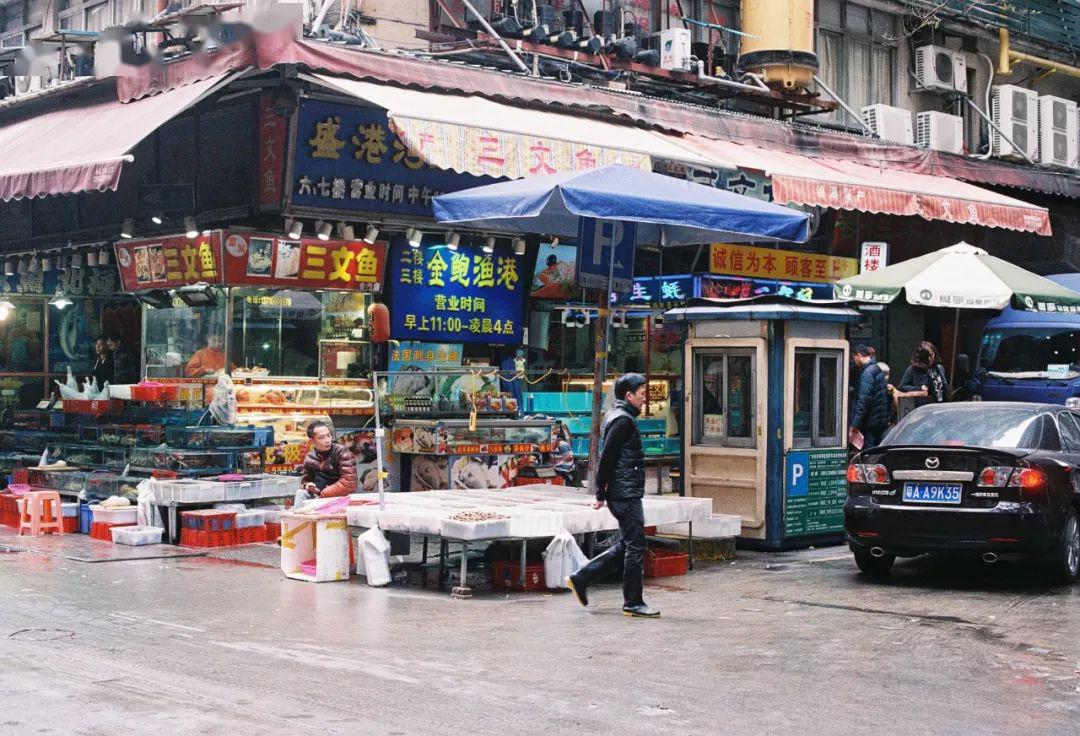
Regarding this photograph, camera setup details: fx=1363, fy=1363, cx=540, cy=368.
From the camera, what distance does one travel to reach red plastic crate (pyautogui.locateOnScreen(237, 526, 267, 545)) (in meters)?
13.2

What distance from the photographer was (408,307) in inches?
627

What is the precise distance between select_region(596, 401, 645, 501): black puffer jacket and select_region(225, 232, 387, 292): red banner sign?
6.11 metres

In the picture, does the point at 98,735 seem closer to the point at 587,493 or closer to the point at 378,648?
the point at 378,648

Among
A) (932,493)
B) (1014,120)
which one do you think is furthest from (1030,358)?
(932,493)

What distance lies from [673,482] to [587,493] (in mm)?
4410

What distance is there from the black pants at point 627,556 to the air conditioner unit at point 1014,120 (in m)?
16.9

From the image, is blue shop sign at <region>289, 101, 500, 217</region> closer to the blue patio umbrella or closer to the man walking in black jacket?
the blue patio umbrella

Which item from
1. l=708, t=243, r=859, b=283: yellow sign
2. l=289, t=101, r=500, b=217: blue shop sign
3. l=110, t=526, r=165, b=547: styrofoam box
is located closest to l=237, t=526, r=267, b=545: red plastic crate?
l=110, t=526, r=165, b=547: styrofoam box

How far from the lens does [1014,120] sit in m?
24.4

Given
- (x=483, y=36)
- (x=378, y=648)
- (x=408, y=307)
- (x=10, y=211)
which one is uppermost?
(x=483, y=36)

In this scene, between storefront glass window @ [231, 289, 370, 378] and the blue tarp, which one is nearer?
the blue tarp

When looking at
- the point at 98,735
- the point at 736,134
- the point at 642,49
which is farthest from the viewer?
the point at 642,49

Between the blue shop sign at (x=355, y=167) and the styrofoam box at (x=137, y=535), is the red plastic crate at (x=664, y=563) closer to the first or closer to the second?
the styrofoam box at (x=137, y=535)

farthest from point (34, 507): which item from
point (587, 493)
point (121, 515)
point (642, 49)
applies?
point (642, 49)
